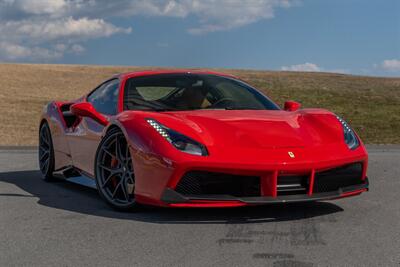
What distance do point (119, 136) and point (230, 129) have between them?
964 mm

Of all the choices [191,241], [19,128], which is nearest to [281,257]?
[191,241]

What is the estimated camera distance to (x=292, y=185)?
4.73 metres

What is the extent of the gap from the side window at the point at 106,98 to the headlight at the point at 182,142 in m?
1.20

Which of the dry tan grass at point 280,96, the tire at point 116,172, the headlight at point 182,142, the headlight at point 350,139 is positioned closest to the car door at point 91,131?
the tire at point 116,172

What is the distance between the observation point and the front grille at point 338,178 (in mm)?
4828

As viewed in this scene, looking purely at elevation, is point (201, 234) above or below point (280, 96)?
above

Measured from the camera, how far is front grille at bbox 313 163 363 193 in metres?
4.83

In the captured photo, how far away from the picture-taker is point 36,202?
593 cm

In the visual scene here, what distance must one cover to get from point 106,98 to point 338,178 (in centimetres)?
253

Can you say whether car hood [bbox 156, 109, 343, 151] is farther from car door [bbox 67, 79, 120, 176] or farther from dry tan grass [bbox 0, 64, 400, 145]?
dry tan grass [bbox 0, 64, 400, 145]

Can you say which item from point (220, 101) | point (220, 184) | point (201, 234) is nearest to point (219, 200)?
point (220, 184)

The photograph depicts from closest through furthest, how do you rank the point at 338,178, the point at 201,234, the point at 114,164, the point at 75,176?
the point at 201,234
the point at 338,178
the point at 114,164
the point at 75,176

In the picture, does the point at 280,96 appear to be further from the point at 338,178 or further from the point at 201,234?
the point at 201,234

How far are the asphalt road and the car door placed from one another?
386 millimetres
